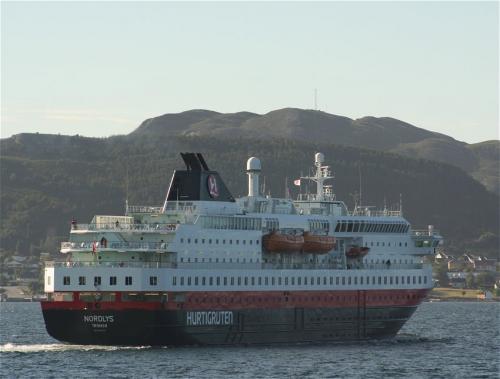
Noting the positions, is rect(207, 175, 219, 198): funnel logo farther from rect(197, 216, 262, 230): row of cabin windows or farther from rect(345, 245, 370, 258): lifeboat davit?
rect(345, 245, 370, 258): lifeboat davit

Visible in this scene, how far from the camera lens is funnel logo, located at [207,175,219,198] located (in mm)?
79312

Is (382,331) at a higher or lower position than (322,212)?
lower

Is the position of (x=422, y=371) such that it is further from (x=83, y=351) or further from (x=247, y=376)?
(x=83, y=351)

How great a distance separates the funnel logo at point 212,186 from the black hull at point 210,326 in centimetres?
727

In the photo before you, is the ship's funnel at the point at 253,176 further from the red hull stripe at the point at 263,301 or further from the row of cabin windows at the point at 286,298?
the row of cabin windows at the point at 286,298

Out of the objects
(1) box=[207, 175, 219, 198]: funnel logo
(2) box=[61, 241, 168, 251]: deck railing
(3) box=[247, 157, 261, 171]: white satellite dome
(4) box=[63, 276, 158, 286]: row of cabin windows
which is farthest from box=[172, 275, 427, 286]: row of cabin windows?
(3) box=[247, 157, 261, 171]: white satellite dome

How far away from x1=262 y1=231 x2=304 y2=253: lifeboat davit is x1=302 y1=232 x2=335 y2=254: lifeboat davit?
0.89 metres

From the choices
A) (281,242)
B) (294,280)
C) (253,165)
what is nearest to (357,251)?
(294,280)

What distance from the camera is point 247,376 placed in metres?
64.2

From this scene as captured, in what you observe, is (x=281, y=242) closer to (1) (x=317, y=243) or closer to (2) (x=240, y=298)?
(1) (x=317, y=243)

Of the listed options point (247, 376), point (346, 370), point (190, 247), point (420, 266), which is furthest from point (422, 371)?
point (420, 266)

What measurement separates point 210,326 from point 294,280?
312 inches

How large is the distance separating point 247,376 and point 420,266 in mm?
30220

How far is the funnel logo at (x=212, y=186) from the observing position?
79312mm
